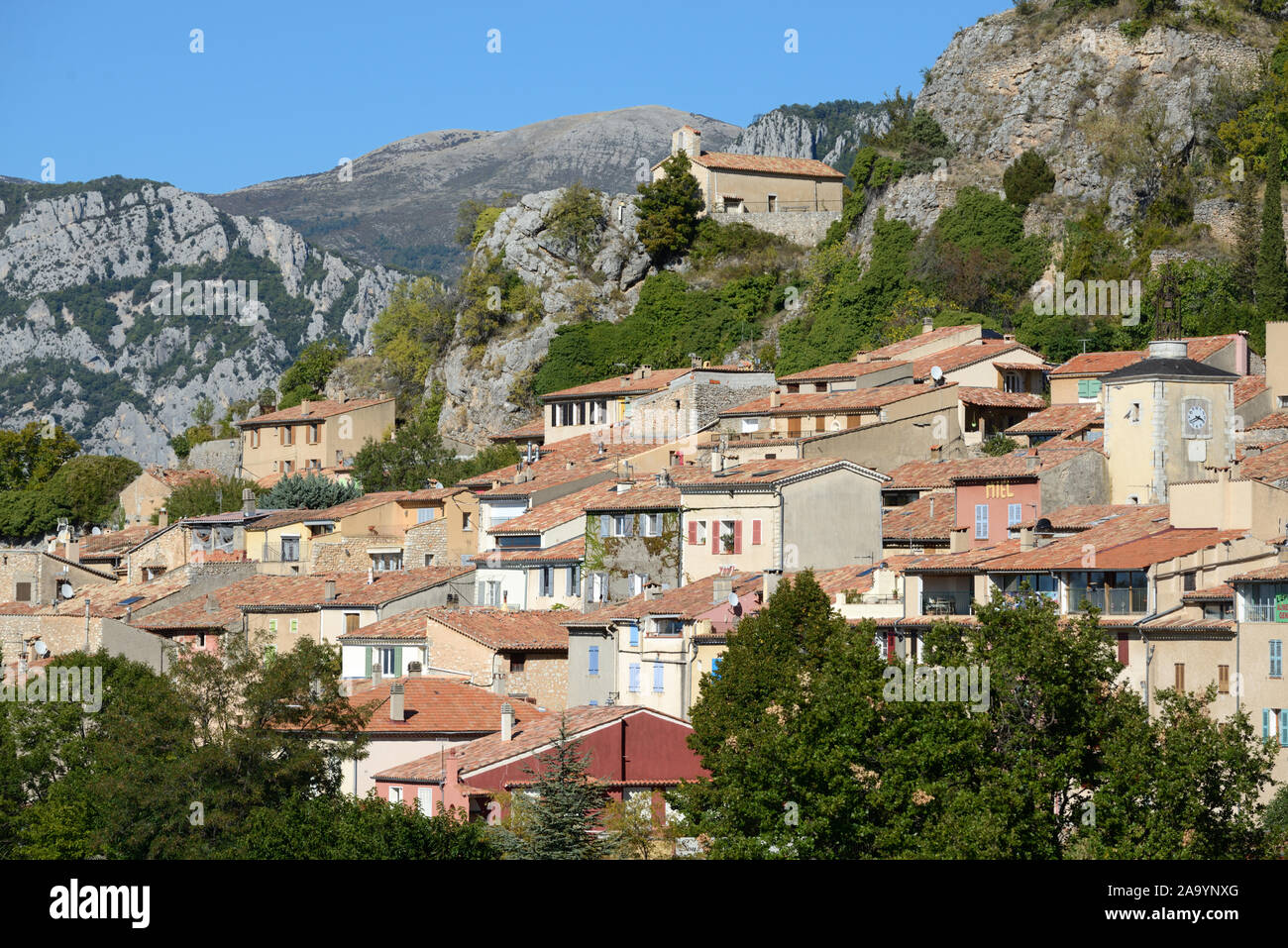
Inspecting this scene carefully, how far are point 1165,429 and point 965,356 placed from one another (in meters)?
17.3

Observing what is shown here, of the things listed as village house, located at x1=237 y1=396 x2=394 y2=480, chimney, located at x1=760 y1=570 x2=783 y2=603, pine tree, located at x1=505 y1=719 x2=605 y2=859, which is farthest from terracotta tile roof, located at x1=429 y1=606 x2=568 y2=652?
village house, located at x1=237 y1=396 x2=394 y2=480

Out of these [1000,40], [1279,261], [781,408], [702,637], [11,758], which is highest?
[1000,40]

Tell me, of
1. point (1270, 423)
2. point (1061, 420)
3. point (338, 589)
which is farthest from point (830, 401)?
point (338, 589)

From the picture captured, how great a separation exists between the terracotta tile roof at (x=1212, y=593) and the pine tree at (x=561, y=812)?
12456 millimetres

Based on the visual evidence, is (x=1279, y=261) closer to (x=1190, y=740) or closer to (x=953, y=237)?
(x=953, y=237)

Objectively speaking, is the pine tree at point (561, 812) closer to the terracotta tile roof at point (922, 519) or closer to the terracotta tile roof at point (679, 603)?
the terracotta tile roof at point (679, 603)

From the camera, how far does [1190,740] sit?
29.6 m

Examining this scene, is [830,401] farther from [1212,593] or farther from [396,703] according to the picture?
[1212,593]

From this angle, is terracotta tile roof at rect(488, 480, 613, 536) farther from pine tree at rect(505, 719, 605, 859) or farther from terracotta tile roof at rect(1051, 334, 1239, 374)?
pine tree at rect(505, 719, 605, 859)

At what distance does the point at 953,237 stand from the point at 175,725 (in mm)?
48012

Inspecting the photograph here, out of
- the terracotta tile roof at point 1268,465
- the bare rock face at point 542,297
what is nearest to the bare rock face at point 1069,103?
the bare rock face at point 542,297

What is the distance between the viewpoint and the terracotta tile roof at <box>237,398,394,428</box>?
92.9 m

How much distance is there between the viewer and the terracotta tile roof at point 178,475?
94750 mm
